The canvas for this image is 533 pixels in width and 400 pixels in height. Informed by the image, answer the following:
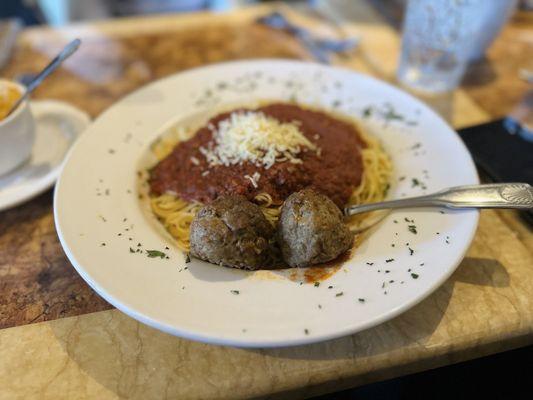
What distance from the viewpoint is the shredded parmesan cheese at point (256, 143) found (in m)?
2.55

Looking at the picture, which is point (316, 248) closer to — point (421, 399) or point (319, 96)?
point (421, 399)

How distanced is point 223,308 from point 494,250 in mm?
1591

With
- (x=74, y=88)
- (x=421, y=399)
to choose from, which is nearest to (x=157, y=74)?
(x=74, y=88)

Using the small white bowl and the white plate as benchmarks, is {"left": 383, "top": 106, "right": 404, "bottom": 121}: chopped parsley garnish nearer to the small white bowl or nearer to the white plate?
the white plate

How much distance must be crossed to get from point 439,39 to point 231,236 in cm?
270

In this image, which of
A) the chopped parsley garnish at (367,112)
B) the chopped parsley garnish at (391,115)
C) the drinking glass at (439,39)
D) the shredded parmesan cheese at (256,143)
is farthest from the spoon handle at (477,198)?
the drinking glass at (439,39)

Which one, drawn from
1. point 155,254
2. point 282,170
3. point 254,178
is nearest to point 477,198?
point 282,170

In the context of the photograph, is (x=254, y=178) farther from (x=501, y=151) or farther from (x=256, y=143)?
(x=501, y=151)

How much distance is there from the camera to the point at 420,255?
6.72 feet

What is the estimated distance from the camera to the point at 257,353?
198cm

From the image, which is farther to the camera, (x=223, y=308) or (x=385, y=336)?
(x=385, y=336)

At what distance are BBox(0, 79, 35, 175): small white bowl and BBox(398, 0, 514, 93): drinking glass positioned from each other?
10.1 ft

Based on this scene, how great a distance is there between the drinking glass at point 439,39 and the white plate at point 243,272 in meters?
0.81

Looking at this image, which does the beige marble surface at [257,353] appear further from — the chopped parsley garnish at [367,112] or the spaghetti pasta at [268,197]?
the chopped parsley garnish at [367,112]
